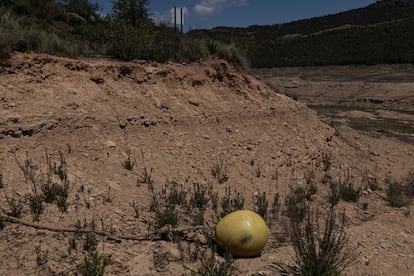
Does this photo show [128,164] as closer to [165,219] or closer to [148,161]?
[148,161]

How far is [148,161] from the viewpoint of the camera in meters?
6.54

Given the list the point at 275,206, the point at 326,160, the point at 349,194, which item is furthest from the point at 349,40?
the point at 275,206

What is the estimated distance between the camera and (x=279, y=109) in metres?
9.62

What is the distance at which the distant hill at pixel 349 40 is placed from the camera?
161ft

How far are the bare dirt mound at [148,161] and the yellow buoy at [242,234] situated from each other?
0.50 feet

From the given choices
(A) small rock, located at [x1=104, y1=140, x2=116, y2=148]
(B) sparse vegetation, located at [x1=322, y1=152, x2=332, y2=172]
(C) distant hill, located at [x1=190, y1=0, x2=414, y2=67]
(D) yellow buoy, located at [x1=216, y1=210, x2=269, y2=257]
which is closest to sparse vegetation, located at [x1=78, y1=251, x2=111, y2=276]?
(D) yellow buoy, located at [x1=216, y1=210, x2=269, y2=257]

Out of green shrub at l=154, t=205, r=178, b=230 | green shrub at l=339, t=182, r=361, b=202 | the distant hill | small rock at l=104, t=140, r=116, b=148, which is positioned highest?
the distant hill

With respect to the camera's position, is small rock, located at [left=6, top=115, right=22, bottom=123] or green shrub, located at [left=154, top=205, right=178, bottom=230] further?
small rock, located at [left=6, top=115, right=22, bottom=123]

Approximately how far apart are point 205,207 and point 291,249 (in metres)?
1.52

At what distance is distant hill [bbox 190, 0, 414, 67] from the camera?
4909 cm

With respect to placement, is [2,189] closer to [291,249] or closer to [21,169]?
[21,169]

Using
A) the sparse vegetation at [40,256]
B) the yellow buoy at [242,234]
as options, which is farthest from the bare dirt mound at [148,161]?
the yellow buoy at [242,234]

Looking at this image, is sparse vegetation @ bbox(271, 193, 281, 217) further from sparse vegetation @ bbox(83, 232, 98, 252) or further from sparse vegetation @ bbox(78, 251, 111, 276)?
sparse vegetation @ bbox(78, 251, 111, 276)

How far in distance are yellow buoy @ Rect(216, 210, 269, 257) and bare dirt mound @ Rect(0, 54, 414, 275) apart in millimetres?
154
